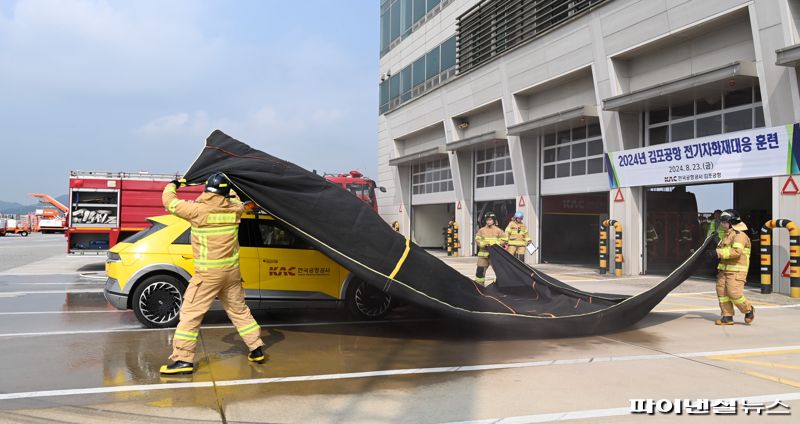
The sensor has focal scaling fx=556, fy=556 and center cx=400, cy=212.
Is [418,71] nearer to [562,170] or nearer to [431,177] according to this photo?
[431,177]

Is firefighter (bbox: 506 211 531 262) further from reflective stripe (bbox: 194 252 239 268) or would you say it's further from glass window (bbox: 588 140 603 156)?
reflective stripe (bbox: 194 252 239 268)

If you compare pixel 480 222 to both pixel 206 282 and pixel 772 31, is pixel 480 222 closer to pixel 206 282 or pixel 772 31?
pixel 772 31

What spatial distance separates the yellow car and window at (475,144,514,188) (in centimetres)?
1571

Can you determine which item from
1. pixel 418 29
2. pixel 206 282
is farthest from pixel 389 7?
pixel 206 282

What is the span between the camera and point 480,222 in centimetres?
2508

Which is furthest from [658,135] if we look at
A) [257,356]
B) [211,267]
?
[211,267]

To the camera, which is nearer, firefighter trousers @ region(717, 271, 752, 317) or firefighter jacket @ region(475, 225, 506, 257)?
firefighter trousers @ region(717, 271, 752, 317)

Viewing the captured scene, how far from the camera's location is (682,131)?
1542cm

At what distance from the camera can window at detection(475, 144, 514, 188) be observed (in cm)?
2323

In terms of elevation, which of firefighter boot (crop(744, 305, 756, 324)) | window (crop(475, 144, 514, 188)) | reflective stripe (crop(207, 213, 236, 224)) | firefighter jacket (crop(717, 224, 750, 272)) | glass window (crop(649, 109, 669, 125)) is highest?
glass window (crop(649, 109, 669, 125))

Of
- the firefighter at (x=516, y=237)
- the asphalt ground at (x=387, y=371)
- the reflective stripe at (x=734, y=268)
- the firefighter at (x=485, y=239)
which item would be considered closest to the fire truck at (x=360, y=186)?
the firefighter at (x=516, y=237)

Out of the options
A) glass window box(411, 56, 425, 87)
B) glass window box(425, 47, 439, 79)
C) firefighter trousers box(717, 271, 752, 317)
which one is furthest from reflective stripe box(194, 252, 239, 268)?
glass window box(411, 56, 425, 87)

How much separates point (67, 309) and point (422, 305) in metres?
6.58

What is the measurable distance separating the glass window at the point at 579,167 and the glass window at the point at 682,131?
11.4 feet
